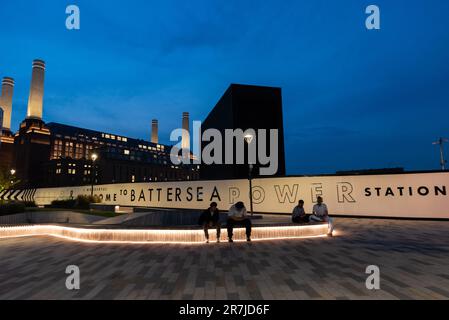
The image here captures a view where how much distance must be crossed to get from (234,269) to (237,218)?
11.8 ft

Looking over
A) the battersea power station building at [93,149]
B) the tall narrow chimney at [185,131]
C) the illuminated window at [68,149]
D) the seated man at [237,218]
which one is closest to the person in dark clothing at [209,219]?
the seated man at [237,218]

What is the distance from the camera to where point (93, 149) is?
305 ft

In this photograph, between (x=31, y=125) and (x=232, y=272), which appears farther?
(x=31, y=125)

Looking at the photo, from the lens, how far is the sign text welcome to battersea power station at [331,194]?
1577cm

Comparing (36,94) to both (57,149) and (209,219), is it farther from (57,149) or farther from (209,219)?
(209,219)

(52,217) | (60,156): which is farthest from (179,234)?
(60,156)

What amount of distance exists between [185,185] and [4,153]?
10569 cm

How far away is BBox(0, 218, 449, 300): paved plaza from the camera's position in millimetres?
4652

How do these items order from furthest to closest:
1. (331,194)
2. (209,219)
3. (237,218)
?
(331,194)
(237,218)
(209,219)

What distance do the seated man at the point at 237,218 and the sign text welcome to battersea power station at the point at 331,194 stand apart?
10473mm

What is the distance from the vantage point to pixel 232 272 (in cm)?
587

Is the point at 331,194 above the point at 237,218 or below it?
above

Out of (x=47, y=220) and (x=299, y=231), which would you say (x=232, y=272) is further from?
(x=47, y=220)
